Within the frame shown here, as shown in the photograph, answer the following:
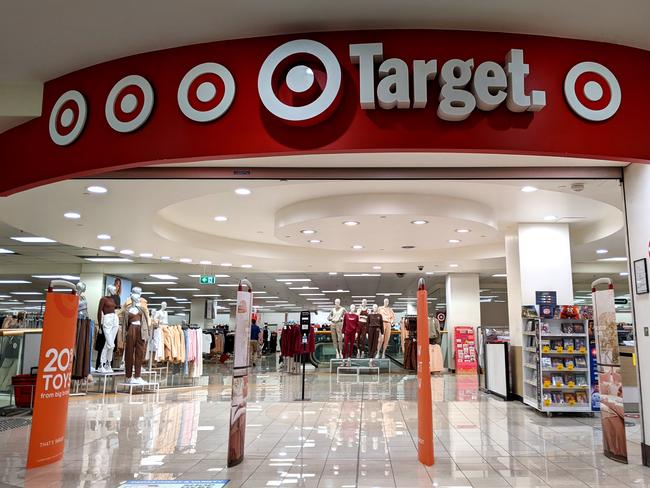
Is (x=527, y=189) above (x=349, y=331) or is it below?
above

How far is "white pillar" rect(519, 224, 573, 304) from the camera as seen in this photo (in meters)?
9.64

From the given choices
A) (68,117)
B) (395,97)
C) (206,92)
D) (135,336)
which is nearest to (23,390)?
(135,336)

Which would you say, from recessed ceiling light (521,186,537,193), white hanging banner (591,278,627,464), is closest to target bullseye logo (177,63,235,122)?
white hanging banner (591,278,627,464)

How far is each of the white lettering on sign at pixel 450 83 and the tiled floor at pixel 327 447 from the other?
3243mm

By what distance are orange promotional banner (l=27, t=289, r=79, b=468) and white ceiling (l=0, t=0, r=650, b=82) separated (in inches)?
109

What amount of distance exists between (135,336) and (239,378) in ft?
24.0

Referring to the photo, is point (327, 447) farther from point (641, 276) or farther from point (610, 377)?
point (641, 276)

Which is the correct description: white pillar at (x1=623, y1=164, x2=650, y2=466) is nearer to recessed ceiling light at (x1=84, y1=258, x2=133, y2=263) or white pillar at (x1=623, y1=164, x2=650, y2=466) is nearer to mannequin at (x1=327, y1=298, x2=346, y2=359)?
mannequin at (x1=327, y1=298, x2=346, y2=359)

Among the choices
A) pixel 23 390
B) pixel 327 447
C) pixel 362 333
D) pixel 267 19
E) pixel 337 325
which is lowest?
pixel 327 447

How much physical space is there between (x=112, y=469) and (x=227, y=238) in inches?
334

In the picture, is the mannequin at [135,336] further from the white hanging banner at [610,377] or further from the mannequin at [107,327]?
the white hanging banner at [610,377]

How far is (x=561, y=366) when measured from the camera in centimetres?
885

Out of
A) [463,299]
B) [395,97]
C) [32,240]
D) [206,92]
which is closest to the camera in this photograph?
[395,97]

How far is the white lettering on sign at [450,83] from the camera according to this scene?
385 cm
